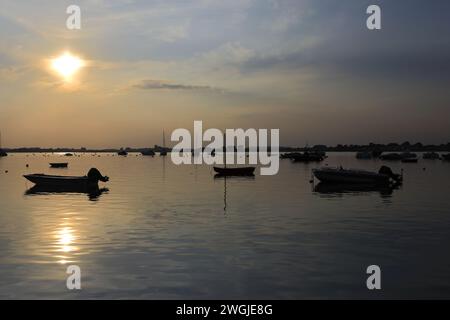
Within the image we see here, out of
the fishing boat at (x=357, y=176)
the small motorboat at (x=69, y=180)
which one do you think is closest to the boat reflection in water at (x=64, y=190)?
Result: the small motorboat at (x=69, y=180)

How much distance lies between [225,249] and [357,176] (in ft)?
153

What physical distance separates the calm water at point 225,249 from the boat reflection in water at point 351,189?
10.5 m

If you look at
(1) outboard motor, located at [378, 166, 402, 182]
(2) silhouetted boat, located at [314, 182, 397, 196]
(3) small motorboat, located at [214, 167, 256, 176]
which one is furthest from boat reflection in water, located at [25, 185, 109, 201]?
(1) outboard motor, located at [378, 166, 402, 182]

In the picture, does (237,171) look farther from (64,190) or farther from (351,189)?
(64,190)

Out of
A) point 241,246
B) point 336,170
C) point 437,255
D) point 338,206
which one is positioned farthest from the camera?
point 336,170

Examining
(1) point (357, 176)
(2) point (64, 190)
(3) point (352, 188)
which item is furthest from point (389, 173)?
(2) point (64, 190)

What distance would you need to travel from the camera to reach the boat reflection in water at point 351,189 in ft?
181

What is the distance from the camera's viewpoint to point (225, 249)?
76.8ft

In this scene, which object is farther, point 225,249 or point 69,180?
point 69,180

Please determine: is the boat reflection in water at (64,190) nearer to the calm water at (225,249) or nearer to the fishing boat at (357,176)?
the calm water at (225,249)

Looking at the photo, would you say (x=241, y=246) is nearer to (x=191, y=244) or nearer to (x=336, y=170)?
(x=191, y=244)

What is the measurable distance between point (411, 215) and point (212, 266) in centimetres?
2187
